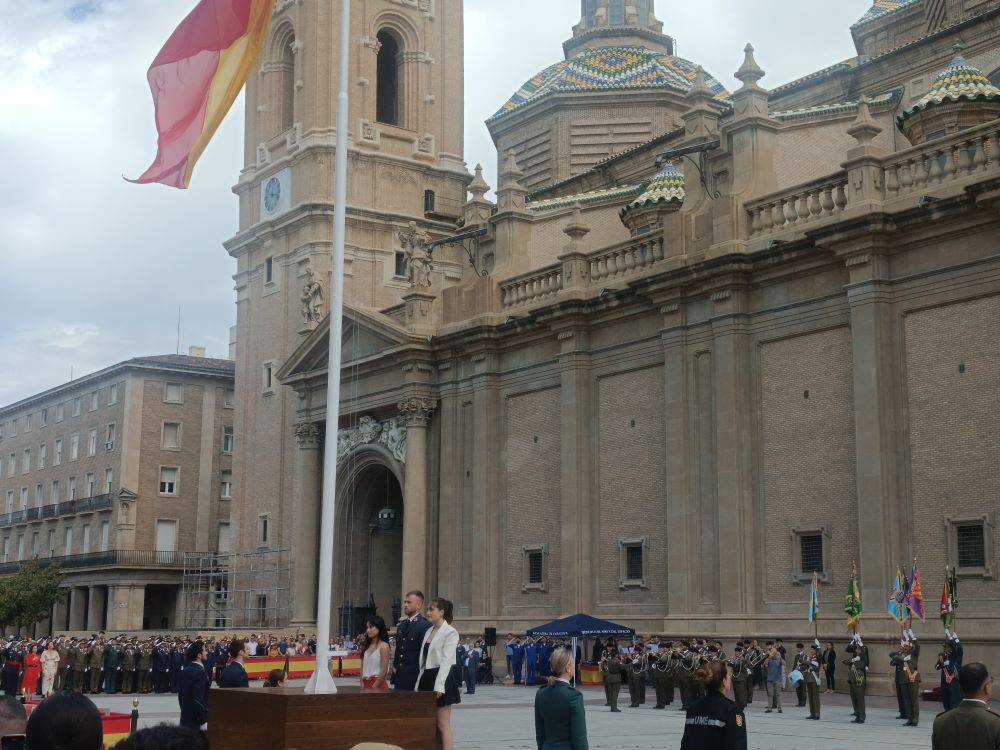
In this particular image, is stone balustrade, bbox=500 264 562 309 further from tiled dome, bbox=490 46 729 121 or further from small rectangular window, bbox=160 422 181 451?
small rectangular window, bbox=160 422 181 451

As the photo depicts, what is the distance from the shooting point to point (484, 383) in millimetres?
40156

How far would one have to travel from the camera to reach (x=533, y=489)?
38312 mm


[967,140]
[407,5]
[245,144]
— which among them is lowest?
[967,140]

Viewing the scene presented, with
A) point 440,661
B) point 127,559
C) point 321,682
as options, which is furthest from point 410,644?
point 127,559

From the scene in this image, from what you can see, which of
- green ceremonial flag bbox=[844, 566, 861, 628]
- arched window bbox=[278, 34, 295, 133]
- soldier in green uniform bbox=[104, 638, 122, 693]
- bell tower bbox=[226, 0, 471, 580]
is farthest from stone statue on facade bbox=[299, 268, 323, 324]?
green ceremonial flag bbox=[844, 566, 861, 628]

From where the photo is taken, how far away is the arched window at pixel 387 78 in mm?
56969

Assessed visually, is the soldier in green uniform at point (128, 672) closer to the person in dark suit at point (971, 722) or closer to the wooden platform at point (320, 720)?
the wooden platform at point (320, 720)

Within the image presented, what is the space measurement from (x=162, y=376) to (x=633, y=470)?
137 feet

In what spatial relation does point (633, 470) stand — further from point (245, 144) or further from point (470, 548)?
point (245, 144)

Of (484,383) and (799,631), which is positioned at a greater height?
(484,383)

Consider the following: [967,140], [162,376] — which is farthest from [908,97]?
[162,376]

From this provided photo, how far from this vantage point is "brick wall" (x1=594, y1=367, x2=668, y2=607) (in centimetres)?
3416

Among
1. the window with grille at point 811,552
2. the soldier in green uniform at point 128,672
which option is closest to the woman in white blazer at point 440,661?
the window with grille at point 811,552

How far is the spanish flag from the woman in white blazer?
7010mm
